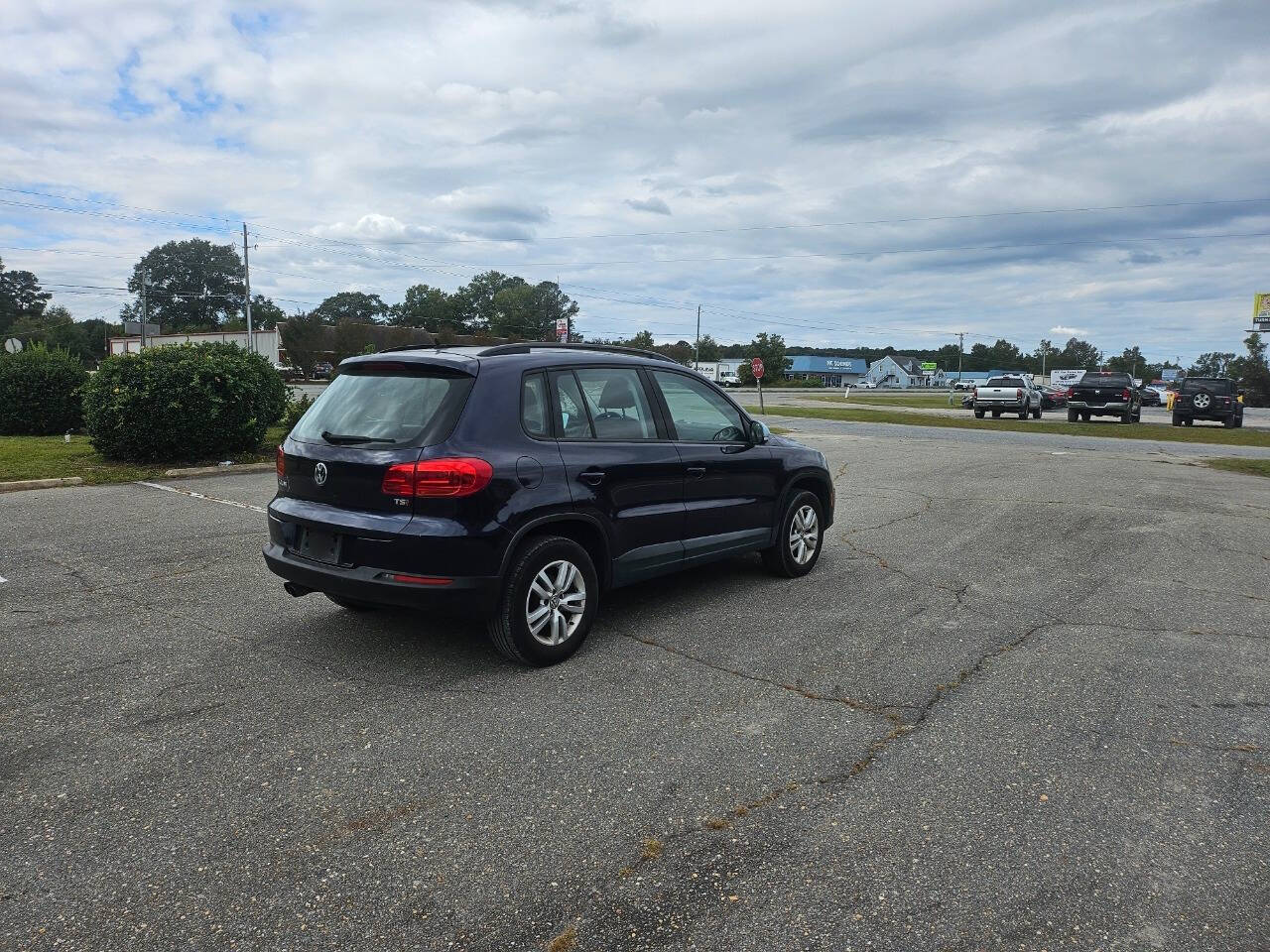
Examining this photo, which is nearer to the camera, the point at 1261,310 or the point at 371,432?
the point at 371,432

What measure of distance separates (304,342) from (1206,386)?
5253 centimetres

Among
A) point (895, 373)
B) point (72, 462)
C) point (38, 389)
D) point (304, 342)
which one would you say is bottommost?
point (72, 462)

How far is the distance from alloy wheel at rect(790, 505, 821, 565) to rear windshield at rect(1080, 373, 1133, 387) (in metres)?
29.0

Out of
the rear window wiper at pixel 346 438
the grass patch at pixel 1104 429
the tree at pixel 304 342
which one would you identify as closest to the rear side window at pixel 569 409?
the rear window wiper at pixel 346 438

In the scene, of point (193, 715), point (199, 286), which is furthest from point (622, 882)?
point (199, 286)

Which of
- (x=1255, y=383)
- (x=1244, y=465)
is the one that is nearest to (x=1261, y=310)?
(x=1255, y=383)

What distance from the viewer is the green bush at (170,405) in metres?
11.8

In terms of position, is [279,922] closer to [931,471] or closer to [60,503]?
[60,503]

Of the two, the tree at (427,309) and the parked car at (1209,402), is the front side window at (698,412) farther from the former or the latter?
the tree at (427,309)

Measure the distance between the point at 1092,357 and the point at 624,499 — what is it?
192m

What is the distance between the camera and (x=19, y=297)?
116 meters

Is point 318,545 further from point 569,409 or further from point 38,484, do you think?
point 38,484

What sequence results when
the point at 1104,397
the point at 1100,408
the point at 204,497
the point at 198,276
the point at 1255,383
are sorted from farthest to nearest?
the point at 198,276 < the point at 1255,383 < the point at 1100,408 < the point at 1104,397 < the point at 204,497

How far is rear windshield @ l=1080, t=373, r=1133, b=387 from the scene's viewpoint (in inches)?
1219
